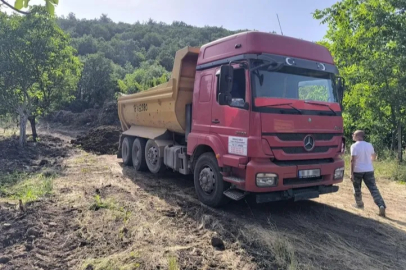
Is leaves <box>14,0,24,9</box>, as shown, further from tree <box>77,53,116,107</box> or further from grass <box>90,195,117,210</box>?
tree <box>77,53,116,107</box>

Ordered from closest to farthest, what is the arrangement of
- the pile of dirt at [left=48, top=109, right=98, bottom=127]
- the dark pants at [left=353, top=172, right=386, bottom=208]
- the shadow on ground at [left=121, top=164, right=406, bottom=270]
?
the shadow on ground at [left=121, top=164, right=406, bottom=270] < the dark pants at [left=353, top=172, right=386, bottom=208] < the pile of dirt at [left=48, top=109, right=98, bottom=127]

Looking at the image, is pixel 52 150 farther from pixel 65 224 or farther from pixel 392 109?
pixel 392 109

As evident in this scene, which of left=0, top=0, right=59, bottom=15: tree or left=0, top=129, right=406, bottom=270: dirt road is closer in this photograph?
left=0, top=0, right=59, bottom=15: tree

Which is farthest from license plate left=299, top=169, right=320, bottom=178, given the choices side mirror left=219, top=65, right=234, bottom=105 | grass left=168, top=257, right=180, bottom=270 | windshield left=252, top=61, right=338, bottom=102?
grass left=168, top=257, right=180, bottom=270

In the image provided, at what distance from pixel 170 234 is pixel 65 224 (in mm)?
1658

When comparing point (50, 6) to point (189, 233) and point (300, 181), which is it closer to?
point (189, 233)

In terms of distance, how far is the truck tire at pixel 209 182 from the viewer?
18.2 feet

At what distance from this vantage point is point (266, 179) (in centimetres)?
490

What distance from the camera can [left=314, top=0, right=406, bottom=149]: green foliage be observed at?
991 cm

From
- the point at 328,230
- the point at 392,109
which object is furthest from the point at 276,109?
the point at 392,109

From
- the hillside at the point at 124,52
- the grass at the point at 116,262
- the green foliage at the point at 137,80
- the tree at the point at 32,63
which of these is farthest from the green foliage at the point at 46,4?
the green foliage at the point at 137,80

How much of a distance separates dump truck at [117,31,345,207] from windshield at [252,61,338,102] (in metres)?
0.02

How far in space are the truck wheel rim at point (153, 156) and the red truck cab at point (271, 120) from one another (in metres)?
2.69

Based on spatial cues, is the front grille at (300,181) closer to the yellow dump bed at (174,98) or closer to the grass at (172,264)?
the grass at (172,264)
